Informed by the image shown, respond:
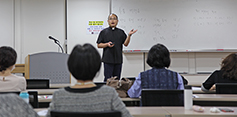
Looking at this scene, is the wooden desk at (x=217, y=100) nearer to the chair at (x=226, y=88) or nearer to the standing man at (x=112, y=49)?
the chair at (x=226, y=88)

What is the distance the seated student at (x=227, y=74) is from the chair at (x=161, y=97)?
912 millimetres

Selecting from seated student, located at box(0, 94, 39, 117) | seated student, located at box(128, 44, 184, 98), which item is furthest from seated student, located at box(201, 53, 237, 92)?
seated student, located at box(0, 94, 39, 117)

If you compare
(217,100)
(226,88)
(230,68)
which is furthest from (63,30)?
(217,100)

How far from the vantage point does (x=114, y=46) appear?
486 cm

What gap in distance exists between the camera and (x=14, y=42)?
21.5ft

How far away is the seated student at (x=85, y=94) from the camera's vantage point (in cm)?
142

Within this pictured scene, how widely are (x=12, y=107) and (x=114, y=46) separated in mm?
3582

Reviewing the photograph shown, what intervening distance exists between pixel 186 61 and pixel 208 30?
868 millimetres

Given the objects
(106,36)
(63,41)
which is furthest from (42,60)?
(63,41)

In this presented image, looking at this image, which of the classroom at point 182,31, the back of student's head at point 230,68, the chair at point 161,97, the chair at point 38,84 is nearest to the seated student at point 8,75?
the chair at point 38,84

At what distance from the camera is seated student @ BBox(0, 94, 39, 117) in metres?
1.33

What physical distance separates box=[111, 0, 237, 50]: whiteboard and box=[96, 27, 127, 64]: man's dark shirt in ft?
4.53

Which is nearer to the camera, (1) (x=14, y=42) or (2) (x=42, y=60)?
(2) (x=42, y=60)

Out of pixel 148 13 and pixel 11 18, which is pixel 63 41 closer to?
pixel 11 18
